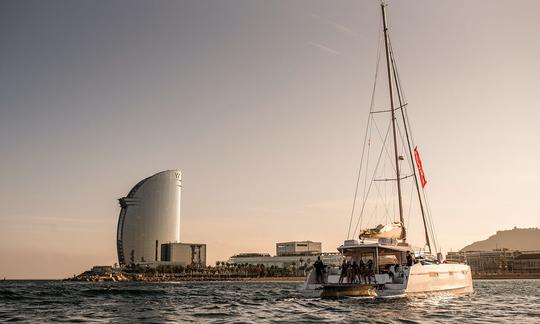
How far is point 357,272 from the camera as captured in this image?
3209 cm

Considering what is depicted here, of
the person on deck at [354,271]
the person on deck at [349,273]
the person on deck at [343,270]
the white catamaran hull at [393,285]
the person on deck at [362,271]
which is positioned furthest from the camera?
the person on deck at [343,270]

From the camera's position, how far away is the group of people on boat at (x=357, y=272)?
104ft

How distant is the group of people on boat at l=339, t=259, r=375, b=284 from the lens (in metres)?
31.7

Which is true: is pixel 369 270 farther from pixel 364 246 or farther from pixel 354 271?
pixel 364 246

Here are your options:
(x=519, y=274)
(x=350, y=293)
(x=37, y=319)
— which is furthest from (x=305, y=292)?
(x=519, y=274)

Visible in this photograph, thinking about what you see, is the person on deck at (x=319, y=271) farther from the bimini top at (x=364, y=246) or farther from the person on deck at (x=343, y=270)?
the bimini top at (x=364, y=246)

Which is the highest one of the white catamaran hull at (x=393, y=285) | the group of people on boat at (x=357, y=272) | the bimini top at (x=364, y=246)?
the bimini top at (x=364, y=246)

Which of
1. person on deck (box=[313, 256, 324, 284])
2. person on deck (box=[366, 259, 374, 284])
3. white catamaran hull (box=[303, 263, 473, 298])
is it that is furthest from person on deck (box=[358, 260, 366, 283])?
person on deck (box=[313, 256, 324, 284])

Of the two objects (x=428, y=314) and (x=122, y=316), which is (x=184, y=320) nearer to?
(x=122, y=316)

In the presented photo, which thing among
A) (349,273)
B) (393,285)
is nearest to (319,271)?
(349,273)

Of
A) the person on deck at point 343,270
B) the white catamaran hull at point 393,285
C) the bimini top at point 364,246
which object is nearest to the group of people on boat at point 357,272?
the person on deck at point 343,270

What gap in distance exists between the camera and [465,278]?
4116 centimetres

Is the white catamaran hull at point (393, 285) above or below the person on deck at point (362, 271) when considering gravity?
below

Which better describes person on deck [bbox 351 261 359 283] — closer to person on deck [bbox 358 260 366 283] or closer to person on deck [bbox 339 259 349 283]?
person on deck [bbox 358 260 366 283]
